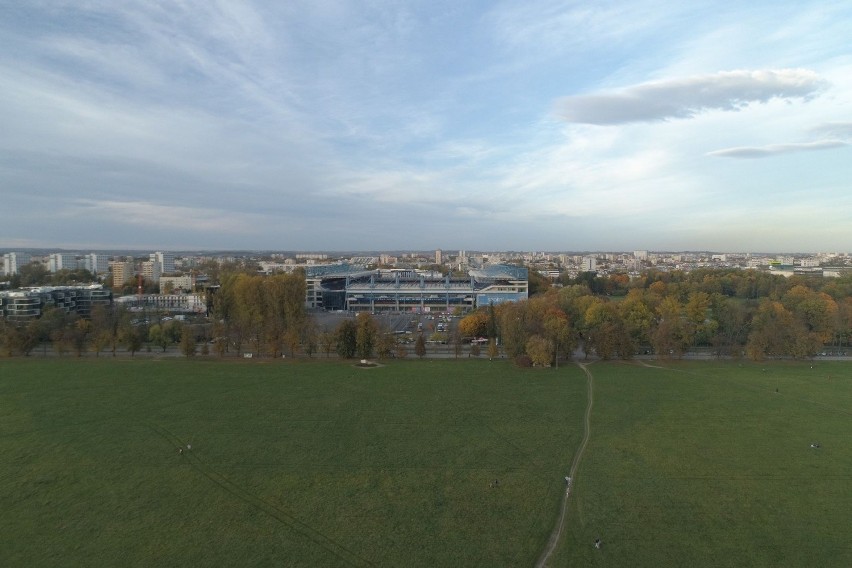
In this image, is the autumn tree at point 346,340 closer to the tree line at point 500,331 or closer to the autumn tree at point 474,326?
the tree line at point 500,331

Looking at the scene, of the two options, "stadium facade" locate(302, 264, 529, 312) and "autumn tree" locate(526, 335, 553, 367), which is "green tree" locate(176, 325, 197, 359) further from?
"stadium facade" locate(302, 264, 529, 312)

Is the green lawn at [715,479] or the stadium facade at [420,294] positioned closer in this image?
the green lawn at [715,479]

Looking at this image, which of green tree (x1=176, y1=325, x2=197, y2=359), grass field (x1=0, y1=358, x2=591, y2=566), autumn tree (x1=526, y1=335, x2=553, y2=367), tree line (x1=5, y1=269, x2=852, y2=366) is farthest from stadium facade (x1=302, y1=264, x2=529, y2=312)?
grass field (x1=0, y1=358, x2=591, y2=566)

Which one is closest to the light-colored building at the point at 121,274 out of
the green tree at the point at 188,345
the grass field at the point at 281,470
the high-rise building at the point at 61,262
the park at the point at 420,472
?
the high-rise building at the point at 61,262

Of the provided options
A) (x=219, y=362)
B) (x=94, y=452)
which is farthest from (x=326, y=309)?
(x=94, y=452)

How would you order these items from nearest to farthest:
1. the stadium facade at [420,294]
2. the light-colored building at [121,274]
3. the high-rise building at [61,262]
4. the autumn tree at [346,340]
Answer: the autumn tree at [346,340] < the stadium facade at [420,294] < the light-colored building at [121,274] < the high-rise building at [61,262]

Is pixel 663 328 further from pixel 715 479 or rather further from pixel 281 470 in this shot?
pixel 281 470

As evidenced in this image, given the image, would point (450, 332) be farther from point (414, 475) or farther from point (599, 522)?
point (599, 522)

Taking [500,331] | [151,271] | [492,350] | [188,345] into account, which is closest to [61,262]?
[151,271]
